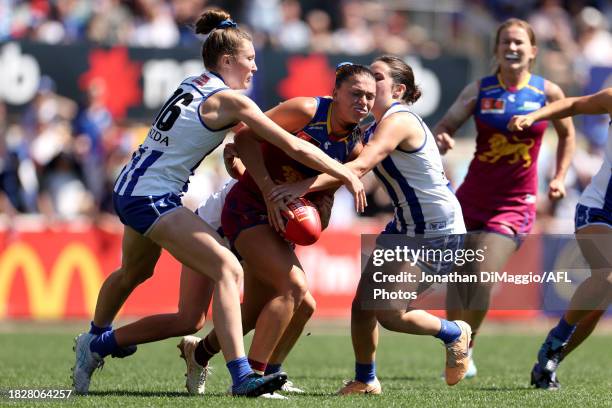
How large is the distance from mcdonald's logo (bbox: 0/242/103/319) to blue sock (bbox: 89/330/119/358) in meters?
6.49

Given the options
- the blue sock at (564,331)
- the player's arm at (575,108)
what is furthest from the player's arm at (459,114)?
Result: the blue sock at (564,331)

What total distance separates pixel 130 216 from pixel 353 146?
138 centimetres

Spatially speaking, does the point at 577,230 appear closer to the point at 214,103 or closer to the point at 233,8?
the point at 214,103

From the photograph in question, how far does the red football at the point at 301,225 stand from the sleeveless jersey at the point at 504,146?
95.1 inches

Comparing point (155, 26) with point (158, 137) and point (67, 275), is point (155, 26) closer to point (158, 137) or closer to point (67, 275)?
point (67, 275)

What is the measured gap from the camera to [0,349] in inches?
402

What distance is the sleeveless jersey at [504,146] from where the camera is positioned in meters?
8.28

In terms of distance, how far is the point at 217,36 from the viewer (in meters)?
6.28

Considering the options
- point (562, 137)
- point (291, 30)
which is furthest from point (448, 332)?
point (291, 30)

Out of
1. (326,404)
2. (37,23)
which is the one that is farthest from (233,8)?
(326,404)

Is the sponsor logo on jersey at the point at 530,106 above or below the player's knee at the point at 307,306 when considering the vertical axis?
above

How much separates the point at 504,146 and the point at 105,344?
11.0 feet

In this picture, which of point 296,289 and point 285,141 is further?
point 296,289

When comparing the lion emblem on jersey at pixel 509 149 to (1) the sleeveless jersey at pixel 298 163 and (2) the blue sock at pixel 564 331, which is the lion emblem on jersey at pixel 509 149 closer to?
(2) the blue sock at pixel 564 331
